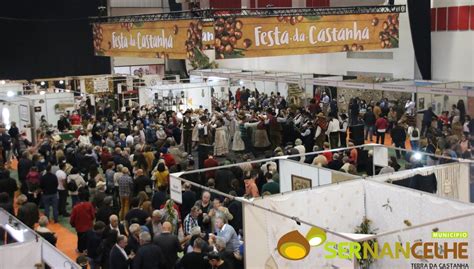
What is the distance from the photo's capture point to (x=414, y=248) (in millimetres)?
6938

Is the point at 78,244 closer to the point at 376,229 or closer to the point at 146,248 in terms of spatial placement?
the point at 146,248

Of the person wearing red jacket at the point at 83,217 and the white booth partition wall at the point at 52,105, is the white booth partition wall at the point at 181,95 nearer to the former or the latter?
the white booth partition wall at the point at 52,105

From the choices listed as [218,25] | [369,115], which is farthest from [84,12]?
[218,25]

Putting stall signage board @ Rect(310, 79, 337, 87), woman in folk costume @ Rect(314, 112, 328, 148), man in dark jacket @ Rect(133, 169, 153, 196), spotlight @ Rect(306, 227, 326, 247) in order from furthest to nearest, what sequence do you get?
stall signage board @ Rect(310, 79, 337, 87) → woman in folk costume @ Rect(314, 112, 328, 148) → man in dark jacket @ Rect(133, 169, 153, 196) → spotlight @ Rect(306, 227, 326, 247)

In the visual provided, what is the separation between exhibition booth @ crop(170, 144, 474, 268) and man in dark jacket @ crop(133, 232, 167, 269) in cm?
103

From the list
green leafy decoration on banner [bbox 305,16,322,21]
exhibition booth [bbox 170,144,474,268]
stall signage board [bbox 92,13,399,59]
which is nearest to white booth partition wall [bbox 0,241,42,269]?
exhibition booth [bbox 170,144,474,268]

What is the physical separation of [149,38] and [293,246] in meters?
6.91

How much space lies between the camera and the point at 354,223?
8.34 meters

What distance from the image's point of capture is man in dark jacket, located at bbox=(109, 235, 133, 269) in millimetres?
7375

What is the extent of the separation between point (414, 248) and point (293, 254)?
1.36 meters

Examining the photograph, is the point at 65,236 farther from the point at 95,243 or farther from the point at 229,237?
the point at 229,237

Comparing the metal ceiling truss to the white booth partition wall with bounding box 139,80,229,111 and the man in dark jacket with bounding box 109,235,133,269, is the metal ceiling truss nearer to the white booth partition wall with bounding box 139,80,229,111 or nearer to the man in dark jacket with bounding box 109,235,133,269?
the man in dark jacket with bounding box 109,235,133,269

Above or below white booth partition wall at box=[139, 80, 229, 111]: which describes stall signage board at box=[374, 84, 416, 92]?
above

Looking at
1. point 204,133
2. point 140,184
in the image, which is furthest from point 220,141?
point 140,184
